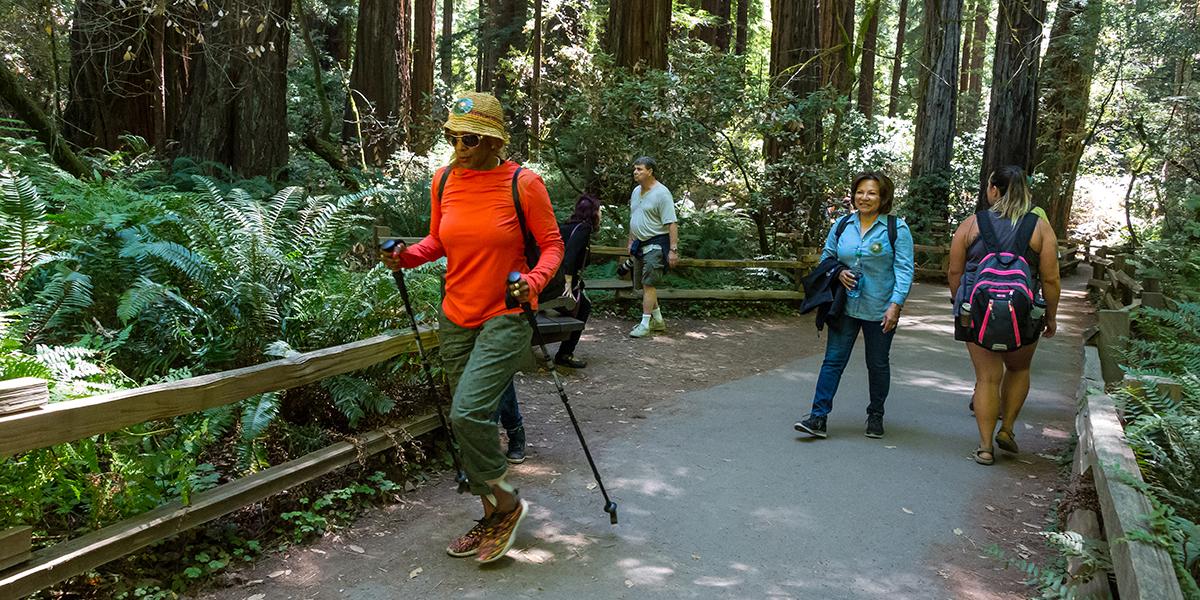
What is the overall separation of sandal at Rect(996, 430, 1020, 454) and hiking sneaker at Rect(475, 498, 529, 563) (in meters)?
4.06

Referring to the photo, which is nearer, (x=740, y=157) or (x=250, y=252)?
(x=250, y=252)

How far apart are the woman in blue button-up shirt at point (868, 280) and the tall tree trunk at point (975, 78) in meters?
30.8

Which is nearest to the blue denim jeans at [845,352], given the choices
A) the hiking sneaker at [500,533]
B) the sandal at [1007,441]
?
the sandal at [1007,441]

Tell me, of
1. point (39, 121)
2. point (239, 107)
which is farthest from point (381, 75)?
point (39, 121)

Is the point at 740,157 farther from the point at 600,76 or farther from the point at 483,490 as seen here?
the point at 483,490

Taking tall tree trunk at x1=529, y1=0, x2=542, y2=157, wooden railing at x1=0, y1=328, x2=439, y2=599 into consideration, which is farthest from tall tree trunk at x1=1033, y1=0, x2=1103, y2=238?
wooden railing at x1=0, y1=328, x2=439, y2=599

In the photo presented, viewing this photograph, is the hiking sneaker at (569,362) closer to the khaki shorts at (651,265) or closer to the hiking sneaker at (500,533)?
the khaki shorts at (651,265)

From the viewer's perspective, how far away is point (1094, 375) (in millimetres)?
6633

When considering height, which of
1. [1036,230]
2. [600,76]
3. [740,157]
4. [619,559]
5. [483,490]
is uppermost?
[600,76]

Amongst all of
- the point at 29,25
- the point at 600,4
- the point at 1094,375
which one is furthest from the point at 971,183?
the point at 29,25

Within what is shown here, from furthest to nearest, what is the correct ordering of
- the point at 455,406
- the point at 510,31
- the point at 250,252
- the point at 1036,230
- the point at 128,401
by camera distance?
the point at 510,31, the point at 1036,230, the point at 250,252, the point at 455,406, the point at 128,401

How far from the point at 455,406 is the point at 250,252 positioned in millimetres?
2115

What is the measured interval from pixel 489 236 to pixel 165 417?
70.3 inches

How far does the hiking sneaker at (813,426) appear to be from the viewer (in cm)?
711
